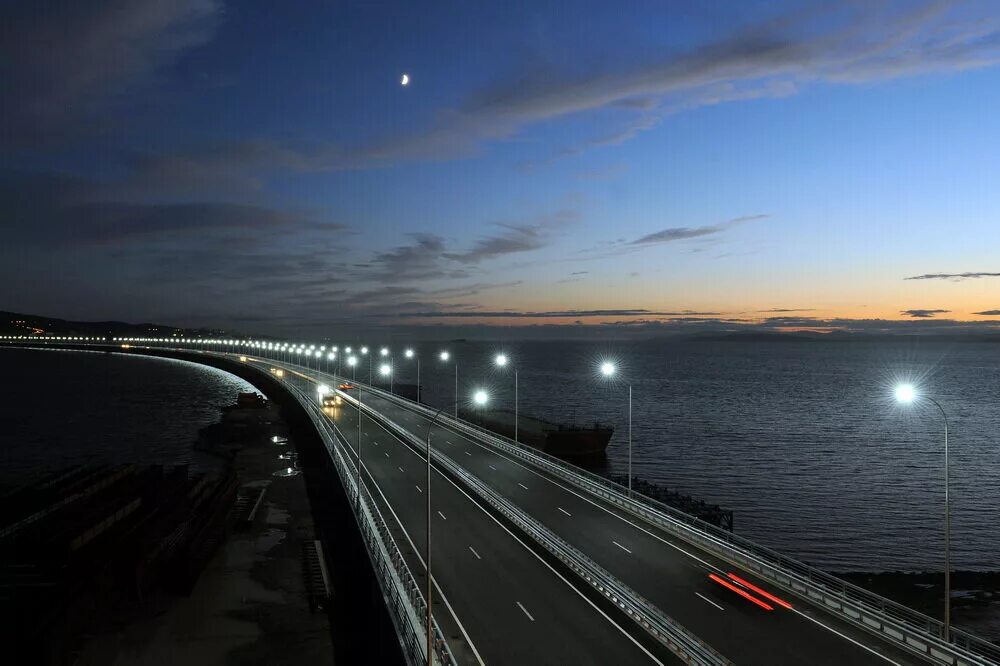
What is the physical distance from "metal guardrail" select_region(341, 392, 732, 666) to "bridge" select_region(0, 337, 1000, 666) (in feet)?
0.22

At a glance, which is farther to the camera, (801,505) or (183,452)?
(183,452)

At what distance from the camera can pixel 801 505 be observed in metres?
68.8

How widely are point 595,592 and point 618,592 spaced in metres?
1.68

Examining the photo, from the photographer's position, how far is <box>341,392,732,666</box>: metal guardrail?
2178 centimetres

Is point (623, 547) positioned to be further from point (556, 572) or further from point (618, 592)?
point (618, 592)

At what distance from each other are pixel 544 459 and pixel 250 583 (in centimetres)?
2399

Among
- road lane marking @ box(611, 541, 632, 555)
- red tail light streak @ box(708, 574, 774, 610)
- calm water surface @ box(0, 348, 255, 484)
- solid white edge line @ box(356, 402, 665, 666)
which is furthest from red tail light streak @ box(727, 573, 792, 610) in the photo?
calm water surface @ box(0, 348, 255, 484)

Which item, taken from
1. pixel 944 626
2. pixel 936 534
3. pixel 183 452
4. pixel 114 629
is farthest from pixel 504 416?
pixel 944 626

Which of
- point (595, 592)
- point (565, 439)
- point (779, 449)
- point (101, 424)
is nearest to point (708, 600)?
point (595, 592)

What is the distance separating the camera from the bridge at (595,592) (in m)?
22.8

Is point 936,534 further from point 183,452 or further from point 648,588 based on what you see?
point 183,452

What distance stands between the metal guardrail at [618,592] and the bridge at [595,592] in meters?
0.07

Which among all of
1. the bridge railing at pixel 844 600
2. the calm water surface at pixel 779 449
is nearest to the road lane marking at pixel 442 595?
the bridge railing at pixel 844 600

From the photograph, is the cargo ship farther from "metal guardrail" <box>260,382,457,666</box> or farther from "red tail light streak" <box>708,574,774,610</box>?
"red tail light streak" <box>708,574,774,610</box>
